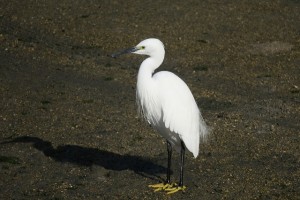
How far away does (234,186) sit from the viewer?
8.47 metres

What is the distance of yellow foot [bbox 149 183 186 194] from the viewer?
27.3 feet

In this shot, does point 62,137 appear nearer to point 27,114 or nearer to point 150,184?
point 27,114

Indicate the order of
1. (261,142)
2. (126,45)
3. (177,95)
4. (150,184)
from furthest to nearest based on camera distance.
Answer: (126,45)
(261,142)
(150,184)
(177,95)

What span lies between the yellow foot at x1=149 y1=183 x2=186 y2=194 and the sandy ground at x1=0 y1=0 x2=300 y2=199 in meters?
0.08

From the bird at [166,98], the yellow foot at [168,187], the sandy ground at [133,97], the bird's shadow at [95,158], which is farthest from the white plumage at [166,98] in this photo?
the bird's shadow at [95,158]

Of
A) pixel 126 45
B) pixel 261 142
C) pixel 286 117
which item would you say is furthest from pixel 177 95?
pixel 126 45

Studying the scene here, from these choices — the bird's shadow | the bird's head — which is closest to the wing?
the bird's head

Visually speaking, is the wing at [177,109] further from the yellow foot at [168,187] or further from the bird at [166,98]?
the yellow foot at [168,187]

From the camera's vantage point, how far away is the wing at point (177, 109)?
26.3 feet

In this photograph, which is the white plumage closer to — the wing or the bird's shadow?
the wing

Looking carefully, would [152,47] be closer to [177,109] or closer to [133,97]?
[177,109]

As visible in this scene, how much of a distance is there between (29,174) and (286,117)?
466cm

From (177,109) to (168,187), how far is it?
1.10 meters

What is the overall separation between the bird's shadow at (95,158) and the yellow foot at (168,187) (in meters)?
0.39
